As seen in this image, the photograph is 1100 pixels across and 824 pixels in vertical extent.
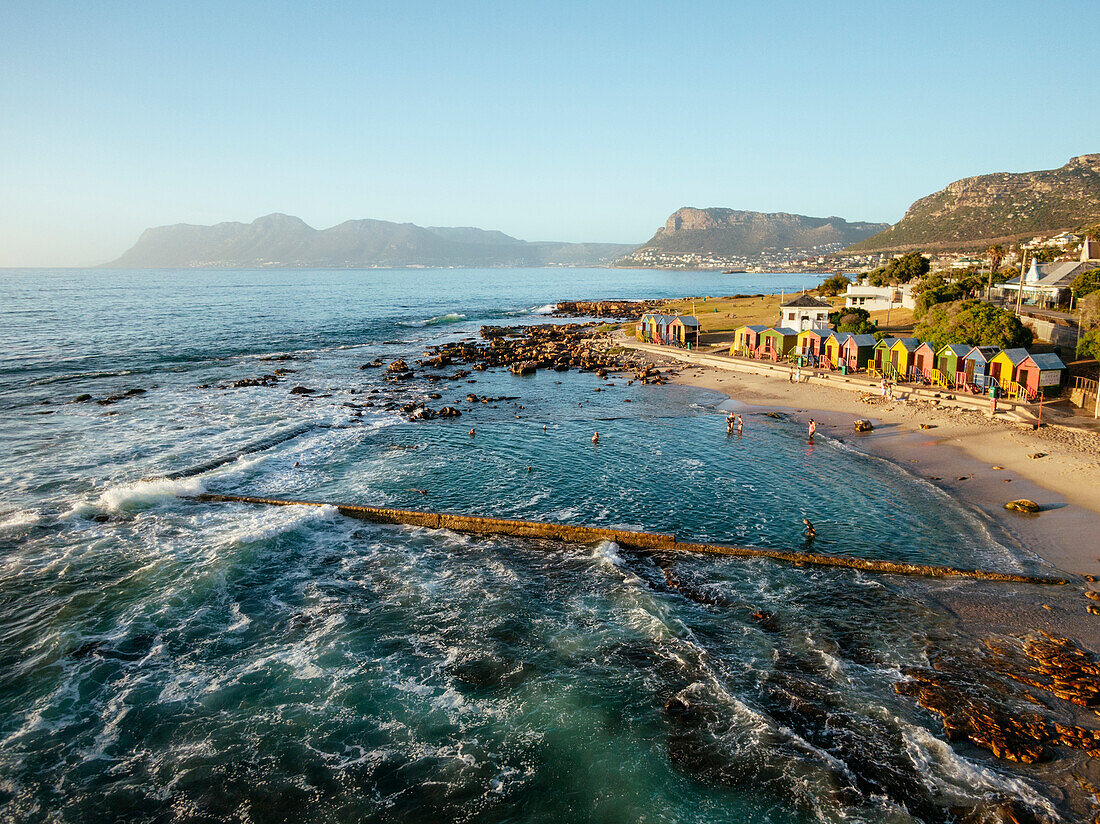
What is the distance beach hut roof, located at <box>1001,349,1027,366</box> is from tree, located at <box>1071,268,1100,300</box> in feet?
86.0

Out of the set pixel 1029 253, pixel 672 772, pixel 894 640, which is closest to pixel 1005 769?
pixel 894 640

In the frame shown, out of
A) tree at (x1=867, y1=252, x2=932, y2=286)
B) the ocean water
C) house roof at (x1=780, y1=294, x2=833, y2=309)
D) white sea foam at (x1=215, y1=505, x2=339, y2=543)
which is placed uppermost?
tree at (x1=867, y1=252, x2=932, y2=286)

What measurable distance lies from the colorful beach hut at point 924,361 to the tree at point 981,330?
0.88m

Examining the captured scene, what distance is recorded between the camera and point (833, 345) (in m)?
52.5

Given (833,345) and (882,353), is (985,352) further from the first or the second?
(833,345)

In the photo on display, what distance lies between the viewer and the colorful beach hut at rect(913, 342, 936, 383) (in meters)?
44.1

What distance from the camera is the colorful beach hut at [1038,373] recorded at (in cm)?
3741

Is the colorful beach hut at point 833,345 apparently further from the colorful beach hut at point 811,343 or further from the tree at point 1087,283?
the tree at point 1087,283

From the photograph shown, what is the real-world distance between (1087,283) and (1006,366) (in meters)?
28.9

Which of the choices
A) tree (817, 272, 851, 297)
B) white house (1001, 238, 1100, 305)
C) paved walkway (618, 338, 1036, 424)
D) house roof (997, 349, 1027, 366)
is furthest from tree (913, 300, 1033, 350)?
tree (817, 272, 851, 297)

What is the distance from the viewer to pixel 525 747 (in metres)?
13.9

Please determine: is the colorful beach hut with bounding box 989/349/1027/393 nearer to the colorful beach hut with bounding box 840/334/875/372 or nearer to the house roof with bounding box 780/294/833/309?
the colorful beach hut with bounding box 840/334/875/372

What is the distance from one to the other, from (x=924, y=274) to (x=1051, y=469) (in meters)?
76.8

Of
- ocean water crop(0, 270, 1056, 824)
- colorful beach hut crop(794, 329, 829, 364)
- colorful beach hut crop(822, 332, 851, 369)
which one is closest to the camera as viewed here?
ocean water crop(0, 270, 1056, 824)
